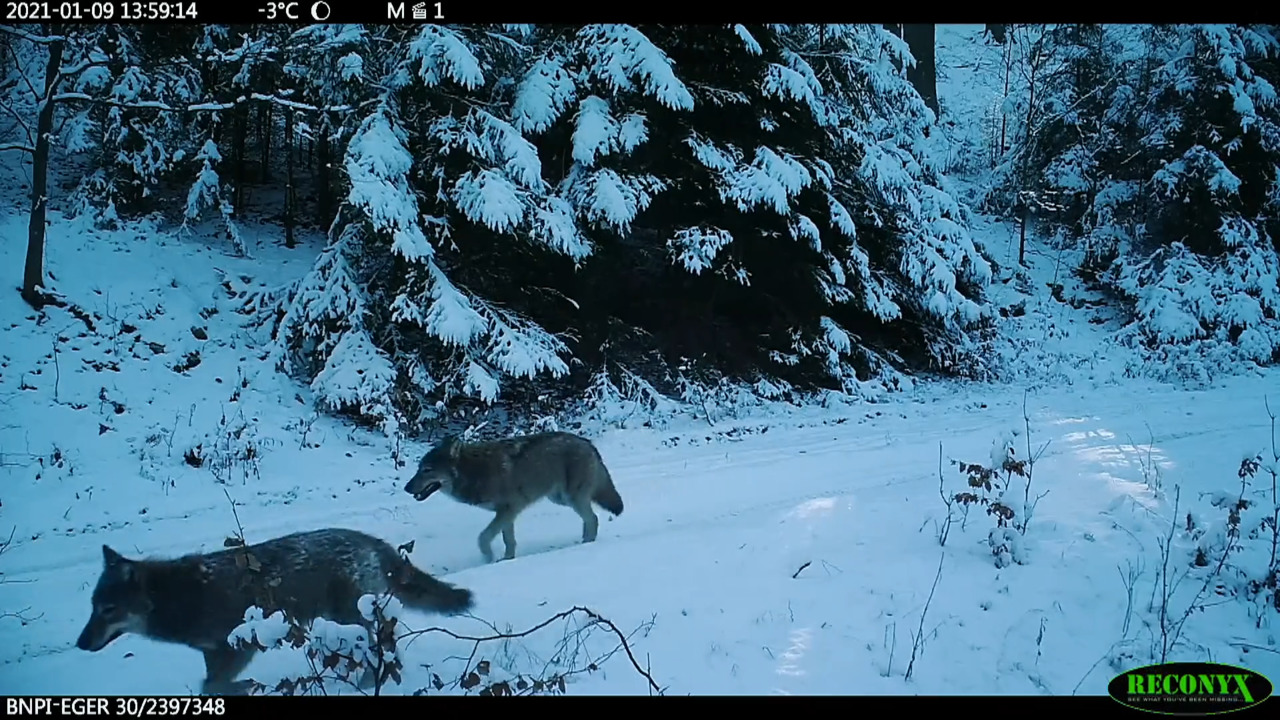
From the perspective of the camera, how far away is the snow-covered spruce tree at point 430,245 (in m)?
9.29

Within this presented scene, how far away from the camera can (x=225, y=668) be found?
3.89 metres

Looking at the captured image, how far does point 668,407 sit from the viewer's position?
1077 centimetres

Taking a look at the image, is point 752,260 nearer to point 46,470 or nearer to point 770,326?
point 770,326

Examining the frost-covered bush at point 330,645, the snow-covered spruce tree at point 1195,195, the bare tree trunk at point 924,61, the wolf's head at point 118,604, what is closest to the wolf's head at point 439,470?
the wolf's head at point 118,604

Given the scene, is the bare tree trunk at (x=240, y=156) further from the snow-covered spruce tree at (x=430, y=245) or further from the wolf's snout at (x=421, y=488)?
the wolf's snout at (x=421, y=488)

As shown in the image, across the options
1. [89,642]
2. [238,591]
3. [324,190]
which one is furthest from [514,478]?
[324,190]

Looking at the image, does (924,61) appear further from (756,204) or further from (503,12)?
(503,12)

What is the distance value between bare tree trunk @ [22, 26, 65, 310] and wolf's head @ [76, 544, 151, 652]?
824 centimetres

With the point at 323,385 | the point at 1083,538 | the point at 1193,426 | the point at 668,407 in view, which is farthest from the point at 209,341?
the point at 1193,426

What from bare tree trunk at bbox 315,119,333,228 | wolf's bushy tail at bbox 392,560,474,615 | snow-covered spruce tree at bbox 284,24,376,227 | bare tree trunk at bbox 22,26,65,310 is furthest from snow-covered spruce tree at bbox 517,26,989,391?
wolf's bushy tail at bbox 392,560,474,615

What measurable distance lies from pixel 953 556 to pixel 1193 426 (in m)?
5.62

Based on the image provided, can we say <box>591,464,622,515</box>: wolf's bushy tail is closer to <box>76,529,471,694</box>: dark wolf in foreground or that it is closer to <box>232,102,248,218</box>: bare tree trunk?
<box>76,529,471,694</box>: dark wolf in foreground

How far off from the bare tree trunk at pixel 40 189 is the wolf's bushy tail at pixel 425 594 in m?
8.93

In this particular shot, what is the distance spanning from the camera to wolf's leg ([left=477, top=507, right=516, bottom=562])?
248 inches
